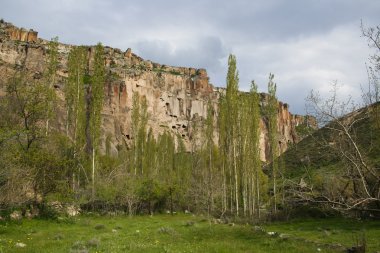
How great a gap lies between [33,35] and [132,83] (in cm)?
3578

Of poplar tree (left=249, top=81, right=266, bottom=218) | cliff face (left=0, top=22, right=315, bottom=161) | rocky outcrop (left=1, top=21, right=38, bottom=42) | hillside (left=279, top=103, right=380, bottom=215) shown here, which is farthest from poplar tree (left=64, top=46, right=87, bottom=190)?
rocky outcrop (left=1, top=21, right=38, bottom=42)

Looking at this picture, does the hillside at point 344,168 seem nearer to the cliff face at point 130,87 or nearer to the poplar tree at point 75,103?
the poplar tree at point 75,103

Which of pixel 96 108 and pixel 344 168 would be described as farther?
pixel 96 108

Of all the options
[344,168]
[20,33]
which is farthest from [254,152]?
[20,33]

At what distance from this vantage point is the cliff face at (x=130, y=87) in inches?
3735

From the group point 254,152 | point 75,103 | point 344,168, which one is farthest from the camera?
point 75,103

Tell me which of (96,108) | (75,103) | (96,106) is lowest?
(96,108)

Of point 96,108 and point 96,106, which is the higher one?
point 96,106

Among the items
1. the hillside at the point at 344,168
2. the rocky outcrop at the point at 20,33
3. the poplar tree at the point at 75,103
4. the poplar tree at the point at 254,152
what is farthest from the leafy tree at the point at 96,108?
the rocky outcrop at the point at 20,33

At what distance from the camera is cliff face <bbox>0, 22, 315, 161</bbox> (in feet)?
311

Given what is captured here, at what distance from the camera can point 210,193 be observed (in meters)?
41.4

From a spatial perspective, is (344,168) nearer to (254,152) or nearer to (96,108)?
(254,152)

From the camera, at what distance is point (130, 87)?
113 meters

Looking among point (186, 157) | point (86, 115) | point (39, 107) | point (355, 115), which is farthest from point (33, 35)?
point (355, 115)
